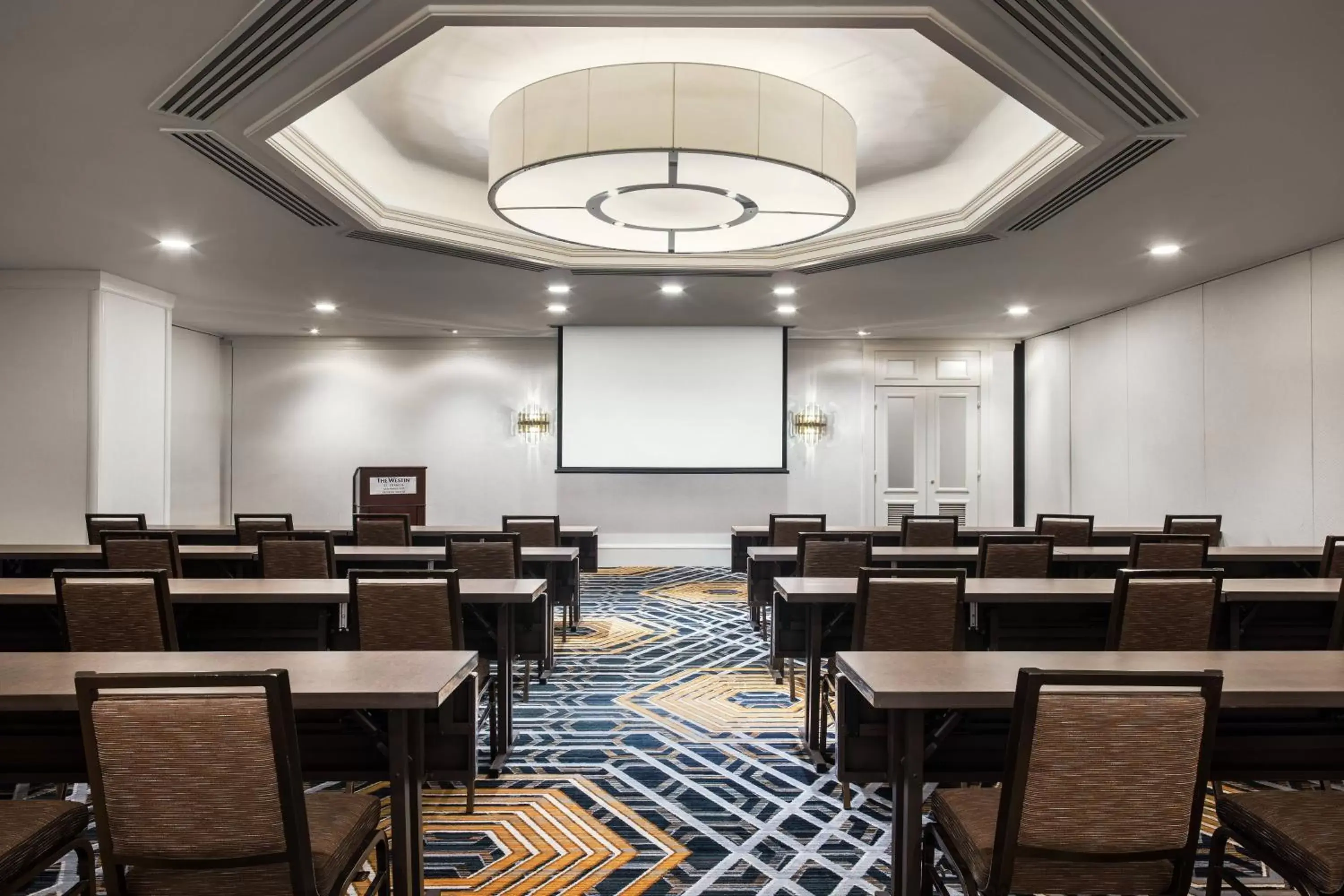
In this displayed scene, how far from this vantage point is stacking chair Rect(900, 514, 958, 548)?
20.3 ft

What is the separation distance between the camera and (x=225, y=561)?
5141mm

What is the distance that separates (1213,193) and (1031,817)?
15.6 feet

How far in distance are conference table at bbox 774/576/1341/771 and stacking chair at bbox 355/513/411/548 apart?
3.20 m

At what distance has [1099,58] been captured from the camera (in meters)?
3.23

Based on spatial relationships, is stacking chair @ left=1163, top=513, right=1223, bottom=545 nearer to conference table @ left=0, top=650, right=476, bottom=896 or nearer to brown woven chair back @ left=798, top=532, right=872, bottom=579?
brown woven chair back @ left=798, top=532, right=872, bottom=579

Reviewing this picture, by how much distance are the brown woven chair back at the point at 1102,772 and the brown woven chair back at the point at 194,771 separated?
1431 millimetres

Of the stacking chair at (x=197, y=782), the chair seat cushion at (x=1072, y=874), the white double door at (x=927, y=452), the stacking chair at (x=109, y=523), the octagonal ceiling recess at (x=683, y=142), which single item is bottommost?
the chair seat cushion at (x=1072, y=874)

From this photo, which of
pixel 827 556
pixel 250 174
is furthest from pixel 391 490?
pixel 827 556

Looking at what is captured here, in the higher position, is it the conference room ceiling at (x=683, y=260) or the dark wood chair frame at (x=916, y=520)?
the conference room ceiling at (x=683, y=260)

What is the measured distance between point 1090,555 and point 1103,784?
12.5ft

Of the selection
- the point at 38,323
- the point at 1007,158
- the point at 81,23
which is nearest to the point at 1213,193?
the point at 1007,158

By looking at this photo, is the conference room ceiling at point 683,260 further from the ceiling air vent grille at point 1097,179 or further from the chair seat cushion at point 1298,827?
the chair seat cushion at point 1298,827

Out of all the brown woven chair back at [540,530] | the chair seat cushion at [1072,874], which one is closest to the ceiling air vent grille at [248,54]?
the chair seat cushion at [1072,874]

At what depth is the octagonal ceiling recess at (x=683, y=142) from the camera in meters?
4.08
